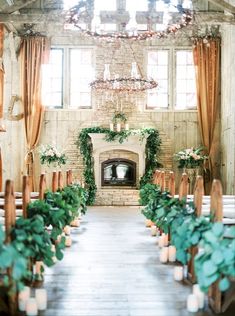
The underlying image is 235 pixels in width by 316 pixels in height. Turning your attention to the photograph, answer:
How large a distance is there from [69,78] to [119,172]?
303 cm

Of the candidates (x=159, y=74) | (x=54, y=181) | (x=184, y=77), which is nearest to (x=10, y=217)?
(x=54, y=181)

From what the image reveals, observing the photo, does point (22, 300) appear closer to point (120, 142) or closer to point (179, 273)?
point (179, 273)

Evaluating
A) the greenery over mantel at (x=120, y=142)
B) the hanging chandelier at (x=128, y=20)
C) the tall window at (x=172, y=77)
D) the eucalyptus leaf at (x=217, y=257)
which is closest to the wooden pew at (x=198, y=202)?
the eucalyptus leaf at (x=217, y=257)

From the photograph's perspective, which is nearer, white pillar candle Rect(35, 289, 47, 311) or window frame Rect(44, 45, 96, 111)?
white pillar candle Rect(35, 289, 47, 311)

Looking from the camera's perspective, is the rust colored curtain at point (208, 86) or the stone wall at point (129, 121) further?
the stone wall at point (129, 121)

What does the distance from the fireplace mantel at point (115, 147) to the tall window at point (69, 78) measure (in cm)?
120

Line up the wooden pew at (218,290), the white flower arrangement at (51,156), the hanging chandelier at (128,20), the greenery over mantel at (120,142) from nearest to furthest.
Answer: the wooden pew at (218,290) < the hanging chandelier at (128,20) < the white flower arrangement at (51,156) < the greenery over mantel at (120,142)

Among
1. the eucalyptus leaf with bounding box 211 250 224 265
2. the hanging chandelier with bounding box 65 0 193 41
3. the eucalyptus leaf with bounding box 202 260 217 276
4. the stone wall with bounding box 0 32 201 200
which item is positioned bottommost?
the eucalyptus leaf with bounding box 202 260 217 276

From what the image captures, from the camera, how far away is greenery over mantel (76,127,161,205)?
41.9 feet

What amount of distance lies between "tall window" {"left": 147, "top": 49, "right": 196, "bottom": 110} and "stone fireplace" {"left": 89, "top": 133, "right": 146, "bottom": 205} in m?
1.43

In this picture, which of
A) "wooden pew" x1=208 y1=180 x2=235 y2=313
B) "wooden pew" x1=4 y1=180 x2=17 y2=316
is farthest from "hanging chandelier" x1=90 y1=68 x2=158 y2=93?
"wooden pew" x1=4 y1=180 x2=17 y2=316

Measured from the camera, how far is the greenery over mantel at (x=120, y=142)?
41.9 ft

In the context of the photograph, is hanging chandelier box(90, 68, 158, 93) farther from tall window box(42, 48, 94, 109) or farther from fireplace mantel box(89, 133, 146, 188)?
tall window box(42, 48, 94, 109)

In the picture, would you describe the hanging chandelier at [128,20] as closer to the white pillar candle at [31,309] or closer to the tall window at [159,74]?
the tall window at [159,74]
